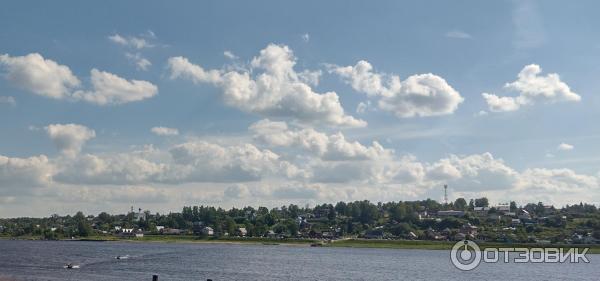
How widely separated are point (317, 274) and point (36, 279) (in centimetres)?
5220

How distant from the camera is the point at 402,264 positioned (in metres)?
174

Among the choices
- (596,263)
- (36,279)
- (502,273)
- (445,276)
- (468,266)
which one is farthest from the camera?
(596,263)

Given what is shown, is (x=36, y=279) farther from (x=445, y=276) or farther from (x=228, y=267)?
(x=445, y=276)

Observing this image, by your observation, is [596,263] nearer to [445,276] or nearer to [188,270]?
[445,276]

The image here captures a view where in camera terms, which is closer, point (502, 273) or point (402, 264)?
point (502, 273)

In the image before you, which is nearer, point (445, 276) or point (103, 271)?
point (103, 271)

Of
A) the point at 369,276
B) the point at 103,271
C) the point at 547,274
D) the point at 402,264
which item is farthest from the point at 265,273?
the point at 547,274

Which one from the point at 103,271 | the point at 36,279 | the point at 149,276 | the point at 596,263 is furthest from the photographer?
the point at 596,263

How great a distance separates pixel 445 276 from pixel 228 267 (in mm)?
46054

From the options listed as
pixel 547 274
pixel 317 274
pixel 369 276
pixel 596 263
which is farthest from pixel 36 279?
pixel 596 263

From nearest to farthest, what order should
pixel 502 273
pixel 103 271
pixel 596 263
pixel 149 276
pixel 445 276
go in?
pixel 149 276 → pixel 103 271 → pixel 445 276 → pixel 502 273 → pixel 596 263

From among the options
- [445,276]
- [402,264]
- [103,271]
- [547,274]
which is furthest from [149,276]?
[547,274]

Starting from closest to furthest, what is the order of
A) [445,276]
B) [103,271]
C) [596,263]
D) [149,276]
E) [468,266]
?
[149,276], [103,271], [445,276], [468,266], [596,263]

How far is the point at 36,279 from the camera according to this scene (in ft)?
356
